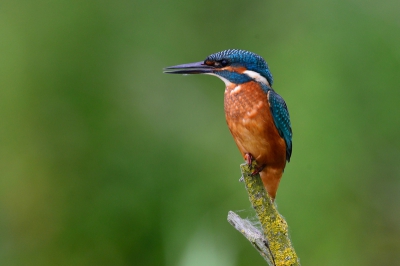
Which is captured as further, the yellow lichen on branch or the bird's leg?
the bird's leg

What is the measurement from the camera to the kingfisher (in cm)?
253

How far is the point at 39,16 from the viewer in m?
4.29

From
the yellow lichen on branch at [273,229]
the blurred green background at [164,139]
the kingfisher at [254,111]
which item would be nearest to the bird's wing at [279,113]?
the kingfisher at [254,111]

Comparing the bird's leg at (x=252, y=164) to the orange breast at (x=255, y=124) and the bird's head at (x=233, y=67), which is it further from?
the bird's head at (x=233, y=67)

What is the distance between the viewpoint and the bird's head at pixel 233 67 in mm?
2645

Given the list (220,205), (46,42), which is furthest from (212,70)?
(46,42)

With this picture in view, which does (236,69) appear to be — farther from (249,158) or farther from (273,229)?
(273,229)

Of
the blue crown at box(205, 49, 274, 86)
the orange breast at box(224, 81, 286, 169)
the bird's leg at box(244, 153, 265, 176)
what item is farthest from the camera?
the blue crown at box(205, 49, 274, 86)

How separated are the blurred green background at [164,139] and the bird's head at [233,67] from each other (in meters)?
1.17

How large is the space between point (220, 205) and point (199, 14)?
1.76 metres

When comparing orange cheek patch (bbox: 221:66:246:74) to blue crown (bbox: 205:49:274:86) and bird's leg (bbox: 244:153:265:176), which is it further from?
bird's leg (bbox: 244:153:265:176)

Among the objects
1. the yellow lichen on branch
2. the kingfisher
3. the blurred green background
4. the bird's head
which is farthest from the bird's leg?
the blurred green background

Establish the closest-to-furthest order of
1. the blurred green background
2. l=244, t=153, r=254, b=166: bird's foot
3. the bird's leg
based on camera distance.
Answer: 1. the bird's leg
2. l=244, t=153, r=254, b=166: bird's foot
3. the blurred green background

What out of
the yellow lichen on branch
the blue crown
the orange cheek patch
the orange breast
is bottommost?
the yellow lichen on branch
